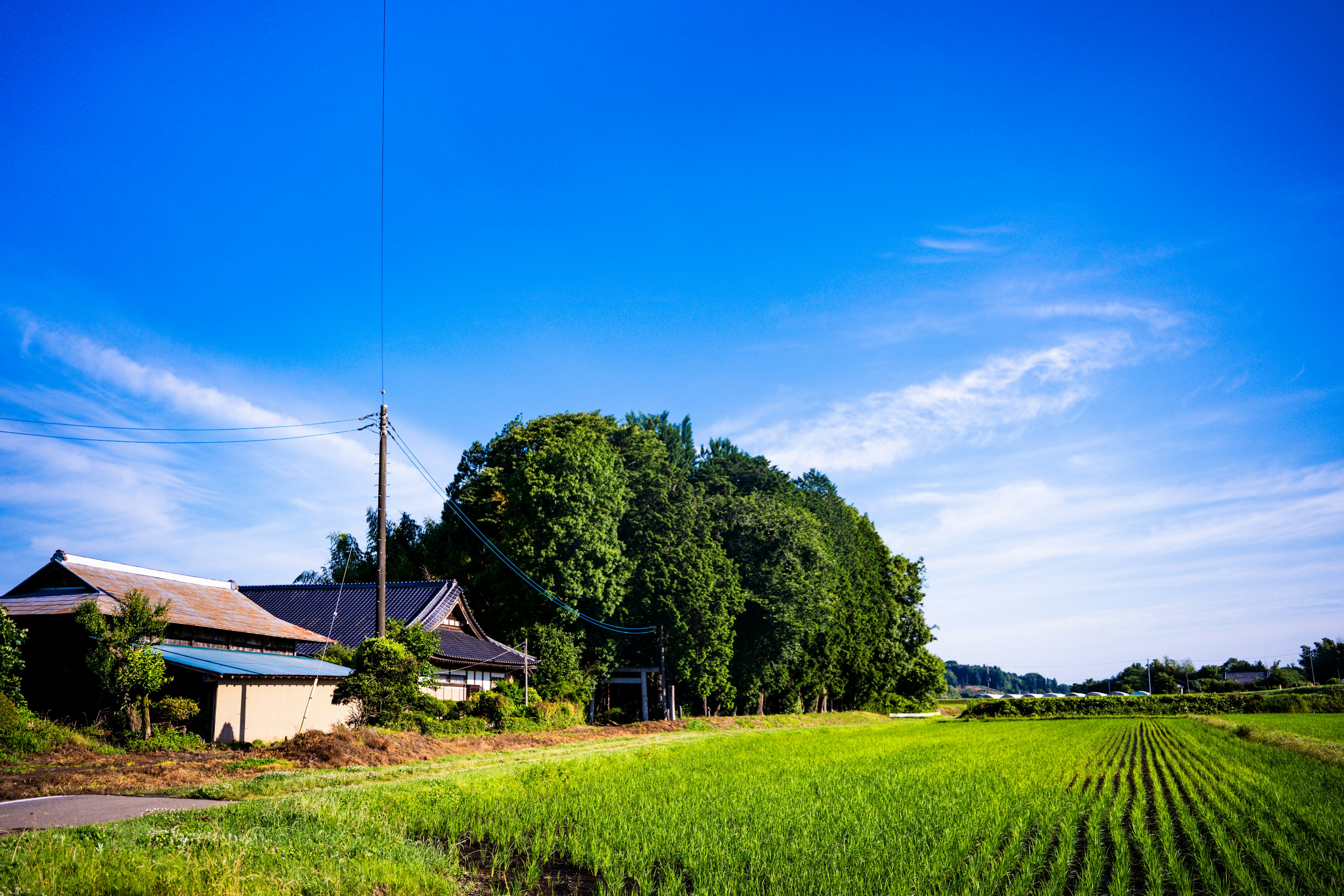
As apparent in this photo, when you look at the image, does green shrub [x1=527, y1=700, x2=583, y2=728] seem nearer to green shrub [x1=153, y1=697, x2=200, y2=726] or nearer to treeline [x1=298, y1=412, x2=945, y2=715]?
treeline [x1=298, y1=412, x2=945, y2=715]

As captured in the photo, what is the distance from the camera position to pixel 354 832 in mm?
9188

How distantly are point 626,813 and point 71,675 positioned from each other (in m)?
17.7

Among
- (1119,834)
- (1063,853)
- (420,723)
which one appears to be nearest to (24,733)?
(420,723)

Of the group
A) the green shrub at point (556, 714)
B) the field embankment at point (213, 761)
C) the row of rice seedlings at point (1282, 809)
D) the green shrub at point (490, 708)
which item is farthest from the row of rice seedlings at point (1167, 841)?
the green shrub at point (556, 714)

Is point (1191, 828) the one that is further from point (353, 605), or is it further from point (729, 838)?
point (353, 605)

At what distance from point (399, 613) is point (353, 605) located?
11.5 feet

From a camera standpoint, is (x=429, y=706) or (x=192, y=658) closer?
(x=192, y=658)

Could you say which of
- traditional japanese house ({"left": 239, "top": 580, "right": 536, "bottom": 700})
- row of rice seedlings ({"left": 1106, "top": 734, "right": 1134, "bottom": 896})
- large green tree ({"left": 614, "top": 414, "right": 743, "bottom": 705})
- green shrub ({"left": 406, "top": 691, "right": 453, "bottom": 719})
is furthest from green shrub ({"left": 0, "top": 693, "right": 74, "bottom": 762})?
large green tree ({"left": 614, "top": 414, "right": 743, "bottom": 705})

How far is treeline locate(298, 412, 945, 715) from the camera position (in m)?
36.7

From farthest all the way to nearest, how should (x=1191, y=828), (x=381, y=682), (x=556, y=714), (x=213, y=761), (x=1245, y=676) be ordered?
(x=1245, y=676), (x=556, y=714), (x=381, y=682), (x=213, y=761), (x=1191, y=828)

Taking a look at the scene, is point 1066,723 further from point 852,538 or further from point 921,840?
point 921,840

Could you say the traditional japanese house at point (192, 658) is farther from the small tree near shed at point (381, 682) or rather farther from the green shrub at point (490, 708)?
the green shrub at point (490, 708)

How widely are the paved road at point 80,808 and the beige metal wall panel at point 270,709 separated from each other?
784 cm

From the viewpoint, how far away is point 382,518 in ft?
79.5
